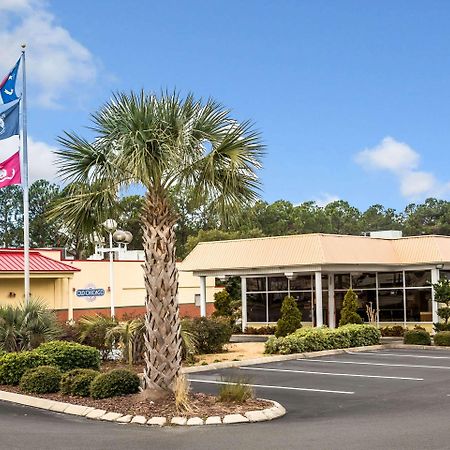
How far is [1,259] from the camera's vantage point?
32.5 metres

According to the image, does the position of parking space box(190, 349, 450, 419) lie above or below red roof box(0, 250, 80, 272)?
below

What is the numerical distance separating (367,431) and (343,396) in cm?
411

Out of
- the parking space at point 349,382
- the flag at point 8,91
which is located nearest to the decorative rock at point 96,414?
A: the parking space at point 349,382

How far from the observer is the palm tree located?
40.3 feet

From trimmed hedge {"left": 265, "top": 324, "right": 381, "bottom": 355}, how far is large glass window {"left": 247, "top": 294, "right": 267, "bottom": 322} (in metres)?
7.66

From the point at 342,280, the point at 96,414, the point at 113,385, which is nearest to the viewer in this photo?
the point at 96,414

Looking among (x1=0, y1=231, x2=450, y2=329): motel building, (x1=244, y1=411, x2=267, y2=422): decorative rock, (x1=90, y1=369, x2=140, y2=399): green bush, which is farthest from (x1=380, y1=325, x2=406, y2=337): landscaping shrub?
(x1=244, y1=411, x2=267, y2=422): decorative rock

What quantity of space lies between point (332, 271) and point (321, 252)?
143 centimetres

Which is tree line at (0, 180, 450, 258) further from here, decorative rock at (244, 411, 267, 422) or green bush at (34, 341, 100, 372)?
decorative rock at (244, 411, 267, 422)

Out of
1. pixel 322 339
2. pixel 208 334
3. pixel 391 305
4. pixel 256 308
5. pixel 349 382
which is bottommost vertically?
pixel 349 382

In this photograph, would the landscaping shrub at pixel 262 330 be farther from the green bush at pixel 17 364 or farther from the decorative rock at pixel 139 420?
the decorative rock at pixel 139 420

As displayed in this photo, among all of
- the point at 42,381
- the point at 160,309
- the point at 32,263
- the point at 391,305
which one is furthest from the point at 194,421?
the point at 32,263

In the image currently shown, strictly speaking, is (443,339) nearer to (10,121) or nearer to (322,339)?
(322,339)

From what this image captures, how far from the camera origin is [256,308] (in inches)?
1320
